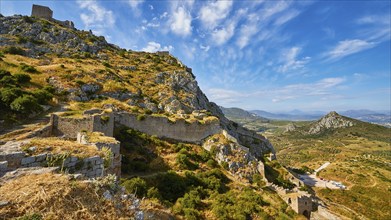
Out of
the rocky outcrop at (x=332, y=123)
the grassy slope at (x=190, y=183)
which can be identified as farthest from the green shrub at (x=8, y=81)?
the rocky outcrop at (x=332, y=123)

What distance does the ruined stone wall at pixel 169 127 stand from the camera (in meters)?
27.6

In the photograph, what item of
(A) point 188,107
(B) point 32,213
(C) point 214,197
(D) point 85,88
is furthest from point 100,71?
(B) point 32,213

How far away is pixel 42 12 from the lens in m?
66.8

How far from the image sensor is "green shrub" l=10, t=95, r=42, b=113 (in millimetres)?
19516

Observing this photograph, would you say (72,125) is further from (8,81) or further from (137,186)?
(8,81)

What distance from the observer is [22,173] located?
→ 6.30 metres

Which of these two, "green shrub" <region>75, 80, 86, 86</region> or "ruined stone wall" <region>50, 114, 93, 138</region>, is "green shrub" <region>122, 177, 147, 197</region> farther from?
"green shrub" <region>75, 80, 86, 86</region>

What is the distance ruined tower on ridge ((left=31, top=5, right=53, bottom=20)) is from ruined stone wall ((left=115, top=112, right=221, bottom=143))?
6195 cm

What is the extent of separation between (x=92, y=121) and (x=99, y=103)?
1031 cm

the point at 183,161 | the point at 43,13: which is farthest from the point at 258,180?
the point at 43,13

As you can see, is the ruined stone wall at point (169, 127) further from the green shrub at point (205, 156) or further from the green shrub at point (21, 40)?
the green shrub at point (21, 40)

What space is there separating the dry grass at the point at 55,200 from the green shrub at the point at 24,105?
1800cm

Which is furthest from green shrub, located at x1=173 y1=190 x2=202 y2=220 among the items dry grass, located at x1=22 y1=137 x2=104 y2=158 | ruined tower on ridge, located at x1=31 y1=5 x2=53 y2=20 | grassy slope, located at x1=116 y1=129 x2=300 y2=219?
ruined tower on ridge, located at x1=31 y1=5 x2=53 y2=20

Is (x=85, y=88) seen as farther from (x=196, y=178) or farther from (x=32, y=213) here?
(x=32, y=213)
